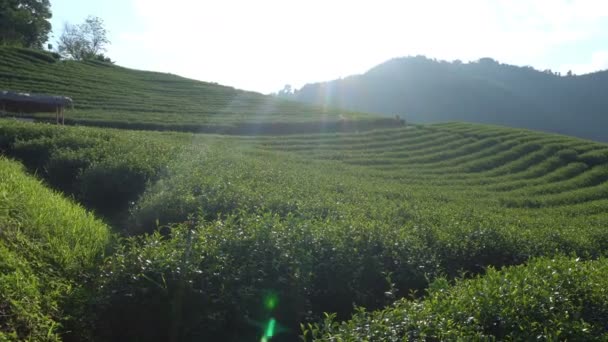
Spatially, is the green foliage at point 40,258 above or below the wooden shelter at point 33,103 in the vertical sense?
below

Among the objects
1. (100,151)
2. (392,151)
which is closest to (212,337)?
(100,151)

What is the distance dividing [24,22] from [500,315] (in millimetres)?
58135

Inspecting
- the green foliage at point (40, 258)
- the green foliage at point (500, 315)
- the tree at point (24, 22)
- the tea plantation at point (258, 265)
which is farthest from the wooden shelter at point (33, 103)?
the tree at point (24, 22)

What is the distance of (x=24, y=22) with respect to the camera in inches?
2066

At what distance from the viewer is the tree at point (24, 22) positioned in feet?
167

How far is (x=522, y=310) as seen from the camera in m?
3.90

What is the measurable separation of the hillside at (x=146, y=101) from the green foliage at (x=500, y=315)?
23923 millimetres

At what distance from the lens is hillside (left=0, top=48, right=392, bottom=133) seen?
28.8m

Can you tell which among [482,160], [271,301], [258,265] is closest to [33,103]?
[482,160]

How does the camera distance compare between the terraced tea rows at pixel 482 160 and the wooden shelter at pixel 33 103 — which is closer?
the terraced tea rows at pixel 482 160

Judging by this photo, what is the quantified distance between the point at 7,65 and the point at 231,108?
15697 millimetres

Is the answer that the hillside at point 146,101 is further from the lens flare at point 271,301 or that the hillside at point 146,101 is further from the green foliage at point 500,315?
the green foliage at point 500,315

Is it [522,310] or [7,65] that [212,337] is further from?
[7,65]

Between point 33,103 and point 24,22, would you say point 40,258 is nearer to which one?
point 33,103
